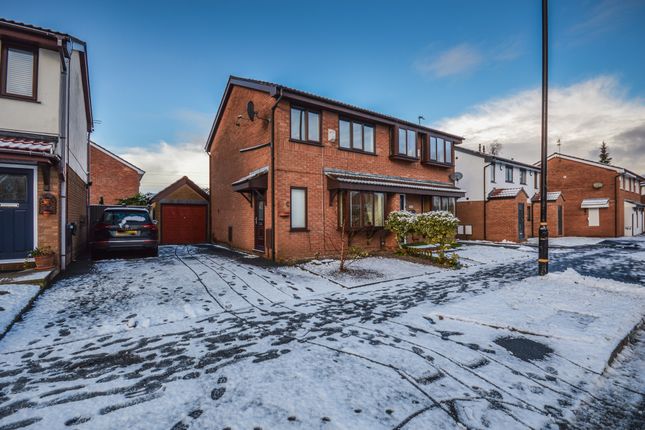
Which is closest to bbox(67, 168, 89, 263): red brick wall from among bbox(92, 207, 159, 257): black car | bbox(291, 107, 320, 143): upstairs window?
bbox(92, 207, 159, 257): black car

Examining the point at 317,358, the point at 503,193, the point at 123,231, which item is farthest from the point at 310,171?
the point at 503,193

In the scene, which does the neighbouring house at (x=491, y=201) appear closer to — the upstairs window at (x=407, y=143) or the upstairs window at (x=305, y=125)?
the upstairs window at (x=407, y=143)

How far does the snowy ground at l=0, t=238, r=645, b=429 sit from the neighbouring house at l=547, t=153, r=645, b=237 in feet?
83.0

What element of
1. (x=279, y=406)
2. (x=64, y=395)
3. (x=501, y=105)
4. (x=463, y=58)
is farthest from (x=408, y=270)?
(x=501, y=105)

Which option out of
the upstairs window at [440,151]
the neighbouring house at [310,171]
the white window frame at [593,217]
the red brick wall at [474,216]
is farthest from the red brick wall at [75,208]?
the white window frame at [593,217]

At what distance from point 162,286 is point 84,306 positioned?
1.48 metres

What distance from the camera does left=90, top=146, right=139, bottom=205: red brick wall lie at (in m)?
20.8

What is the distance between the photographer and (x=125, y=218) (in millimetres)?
9453

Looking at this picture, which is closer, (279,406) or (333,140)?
(279,406)

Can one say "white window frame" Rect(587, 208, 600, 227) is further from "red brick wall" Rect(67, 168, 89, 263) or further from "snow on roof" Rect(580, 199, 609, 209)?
"red brick wall" Rect(67, 168, 89, 263)

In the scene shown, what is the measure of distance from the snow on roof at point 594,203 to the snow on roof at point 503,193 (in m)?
11.1

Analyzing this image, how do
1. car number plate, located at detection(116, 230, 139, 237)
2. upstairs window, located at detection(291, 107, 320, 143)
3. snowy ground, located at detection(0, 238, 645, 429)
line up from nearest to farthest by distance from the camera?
snowy ground, located at detection(0, 238, 645, 429)
car number plate, located at detection(116, 230, 139, 237)
upstairs window, located at detection(291, 107, 320, 143)

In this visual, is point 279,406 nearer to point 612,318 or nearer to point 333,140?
point 612,318

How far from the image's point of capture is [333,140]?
462 inches
